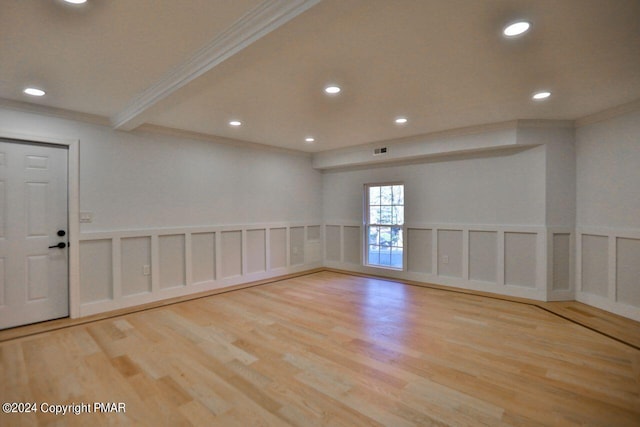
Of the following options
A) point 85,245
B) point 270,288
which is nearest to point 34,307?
point 85,245

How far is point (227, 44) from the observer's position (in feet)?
6.98

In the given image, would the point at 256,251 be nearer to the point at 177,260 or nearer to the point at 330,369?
the point at 177,260

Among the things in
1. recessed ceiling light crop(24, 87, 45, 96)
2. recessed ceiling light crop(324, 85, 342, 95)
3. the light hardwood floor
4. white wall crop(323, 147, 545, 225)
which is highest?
recessed ceiling light crop(324, 85, 342, 95)

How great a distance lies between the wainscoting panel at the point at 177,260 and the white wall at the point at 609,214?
4.50 metres

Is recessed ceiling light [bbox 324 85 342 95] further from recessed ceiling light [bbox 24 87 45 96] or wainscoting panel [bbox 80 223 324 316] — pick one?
wainscoting panel [bbox 80 223 324 316]

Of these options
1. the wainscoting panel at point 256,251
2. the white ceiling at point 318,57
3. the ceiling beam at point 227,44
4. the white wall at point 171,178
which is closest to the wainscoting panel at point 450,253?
the white ceiling at point 318,57

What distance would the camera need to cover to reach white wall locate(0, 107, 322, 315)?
3.86 m

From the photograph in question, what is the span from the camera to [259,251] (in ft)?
18.6

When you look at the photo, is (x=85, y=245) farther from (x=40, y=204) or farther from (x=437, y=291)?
(x=437, y=291)

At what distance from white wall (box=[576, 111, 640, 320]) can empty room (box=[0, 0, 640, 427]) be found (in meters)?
0.02

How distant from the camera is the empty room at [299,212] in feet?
6.63

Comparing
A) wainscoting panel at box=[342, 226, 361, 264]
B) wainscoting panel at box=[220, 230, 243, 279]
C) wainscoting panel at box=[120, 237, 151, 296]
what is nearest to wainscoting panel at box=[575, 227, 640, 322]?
wainscoting panel at box=[342, 226, 361, 264]

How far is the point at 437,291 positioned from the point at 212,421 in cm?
384

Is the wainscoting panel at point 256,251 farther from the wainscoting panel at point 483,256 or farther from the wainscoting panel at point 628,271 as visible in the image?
the wainscoting panel at point 628,271
